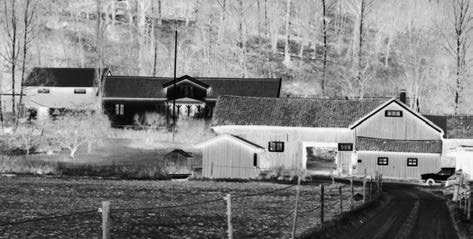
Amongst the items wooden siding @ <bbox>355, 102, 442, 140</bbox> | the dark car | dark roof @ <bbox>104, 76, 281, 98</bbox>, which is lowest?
the dark car

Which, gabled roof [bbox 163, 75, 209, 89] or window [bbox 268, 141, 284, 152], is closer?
window [bbox 268, 141, 284, 152]

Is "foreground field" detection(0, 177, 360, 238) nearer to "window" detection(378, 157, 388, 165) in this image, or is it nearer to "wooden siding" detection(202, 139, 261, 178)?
"wooden siding" detection(202, 139, 261, 178)

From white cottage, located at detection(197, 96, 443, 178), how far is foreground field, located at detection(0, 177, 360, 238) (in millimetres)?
17319

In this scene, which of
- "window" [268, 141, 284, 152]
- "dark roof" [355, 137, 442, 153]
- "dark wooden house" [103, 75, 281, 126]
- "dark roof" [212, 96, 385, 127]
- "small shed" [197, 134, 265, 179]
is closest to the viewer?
"small shed" [197, 134, 265, 179]

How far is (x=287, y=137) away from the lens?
58.3 m

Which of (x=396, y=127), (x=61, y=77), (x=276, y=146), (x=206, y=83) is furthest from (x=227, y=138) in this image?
(x=61, y=77)

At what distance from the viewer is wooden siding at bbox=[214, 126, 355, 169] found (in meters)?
58.1

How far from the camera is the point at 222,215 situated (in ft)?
79.4

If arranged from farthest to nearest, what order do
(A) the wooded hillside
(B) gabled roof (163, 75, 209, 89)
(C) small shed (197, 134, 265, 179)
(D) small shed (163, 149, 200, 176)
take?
(A) the wooded hillside, (B) gabled roof (163, 75, 209, 89), (C) small shed (197, 134, 265, 179), (D) small shed (163, 149, 200, 176)

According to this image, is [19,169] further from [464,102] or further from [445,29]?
[445,29]

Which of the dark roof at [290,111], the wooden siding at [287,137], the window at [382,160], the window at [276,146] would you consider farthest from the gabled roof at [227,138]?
the window at [382,160]

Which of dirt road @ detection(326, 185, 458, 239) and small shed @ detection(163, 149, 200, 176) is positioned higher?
small shed @ detection(163, 149, 200, 176)

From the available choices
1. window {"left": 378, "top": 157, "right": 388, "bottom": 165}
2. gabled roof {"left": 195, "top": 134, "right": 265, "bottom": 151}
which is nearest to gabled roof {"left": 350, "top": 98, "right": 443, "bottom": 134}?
window {"left": 378, "top": 157, "right": 388, "bottom": 165}

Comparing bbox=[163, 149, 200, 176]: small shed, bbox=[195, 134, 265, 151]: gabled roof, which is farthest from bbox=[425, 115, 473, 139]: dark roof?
bbox=[163, 149, 200, 176]: small shed
